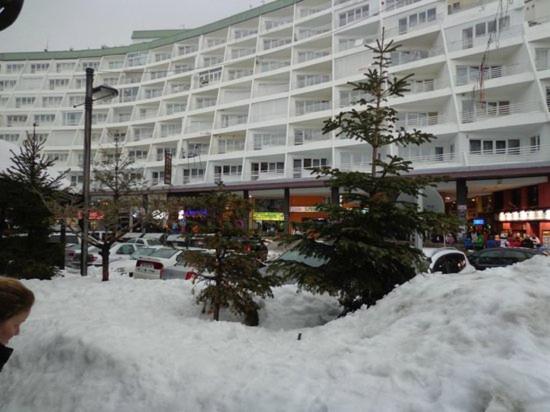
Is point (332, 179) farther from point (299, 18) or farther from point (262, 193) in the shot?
point (299, 18)

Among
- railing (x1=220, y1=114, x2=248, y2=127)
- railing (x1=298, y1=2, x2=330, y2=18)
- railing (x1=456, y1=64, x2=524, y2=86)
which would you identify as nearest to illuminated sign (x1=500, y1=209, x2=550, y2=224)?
railing (x1=456, y1=64, x2=524, y2=86)

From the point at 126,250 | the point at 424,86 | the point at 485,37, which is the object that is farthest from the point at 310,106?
the point at 126,250

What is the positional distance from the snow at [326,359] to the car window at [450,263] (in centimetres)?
843

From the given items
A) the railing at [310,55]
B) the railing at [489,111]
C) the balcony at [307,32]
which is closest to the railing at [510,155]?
the railing at [489,111]

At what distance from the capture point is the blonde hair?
2.72m

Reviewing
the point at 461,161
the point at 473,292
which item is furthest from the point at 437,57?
the point at 473,292

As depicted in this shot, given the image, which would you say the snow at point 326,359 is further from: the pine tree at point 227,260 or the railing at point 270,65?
the railing at point 270,65

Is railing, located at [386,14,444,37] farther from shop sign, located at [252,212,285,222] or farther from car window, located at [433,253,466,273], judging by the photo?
car window, located at [433,253,466,273]

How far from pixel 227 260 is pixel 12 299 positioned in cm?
411

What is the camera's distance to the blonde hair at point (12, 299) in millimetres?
2721

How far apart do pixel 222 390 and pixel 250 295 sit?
10.5 ft

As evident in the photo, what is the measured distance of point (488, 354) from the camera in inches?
Result: 136

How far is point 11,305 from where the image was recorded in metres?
2.75

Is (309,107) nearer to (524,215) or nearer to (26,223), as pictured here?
(524,215)
